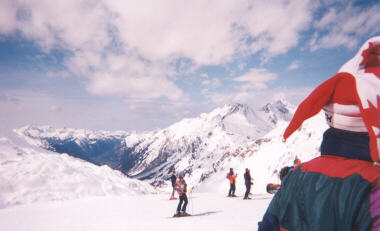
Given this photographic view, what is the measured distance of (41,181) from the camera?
49.0 ft

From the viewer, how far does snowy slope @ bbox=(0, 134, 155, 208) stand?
1363 centimetres

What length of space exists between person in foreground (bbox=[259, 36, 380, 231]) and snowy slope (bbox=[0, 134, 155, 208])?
56.0 ft

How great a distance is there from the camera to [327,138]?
171 cm

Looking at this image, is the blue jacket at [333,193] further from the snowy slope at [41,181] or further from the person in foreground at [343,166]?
the snowy slope at [41,181]

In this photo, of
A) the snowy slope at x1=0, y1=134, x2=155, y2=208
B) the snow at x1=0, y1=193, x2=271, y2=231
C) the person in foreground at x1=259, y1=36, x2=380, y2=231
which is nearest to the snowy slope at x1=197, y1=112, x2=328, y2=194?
the snowy slope at x1=0, y1=134, x2=155, y2=208

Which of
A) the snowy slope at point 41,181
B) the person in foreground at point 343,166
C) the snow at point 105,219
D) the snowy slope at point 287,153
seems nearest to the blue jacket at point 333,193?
the person in foreground at point 343,166

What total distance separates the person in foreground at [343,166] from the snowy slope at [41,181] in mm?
17065

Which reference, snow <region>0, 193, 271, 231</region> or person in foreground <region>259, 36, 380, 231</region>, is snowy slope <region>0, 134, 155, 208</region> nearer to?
snow <region>0, 193, 271, 231</region>

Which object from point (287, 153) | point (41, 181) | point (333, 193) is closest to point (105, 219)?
point (41, 181)

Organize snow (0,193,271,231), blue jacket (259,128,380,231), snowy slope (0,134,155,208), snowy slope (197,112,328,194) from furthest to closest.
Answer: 1. snowy slope (197,112,328,194)
2. snowy slope (0,134,155,208)
3. snow (0,193,271,231)
4. blue jacket (259,128,380,231)

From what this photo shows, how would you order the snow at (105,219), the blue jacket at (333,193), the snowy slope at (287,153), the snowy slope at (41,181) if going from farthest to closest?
the snowy slope at (287,153) < the snowy slope at (41,181) < the snow at (105,219) < the blue jacket at (333,193)

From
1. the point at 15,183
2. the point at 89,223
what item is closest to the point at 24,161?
the point at 15,183

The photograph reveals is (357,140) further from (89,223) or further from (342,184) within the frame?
(89,223)

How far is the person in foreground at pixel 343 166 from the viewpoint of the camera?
1297 mm
